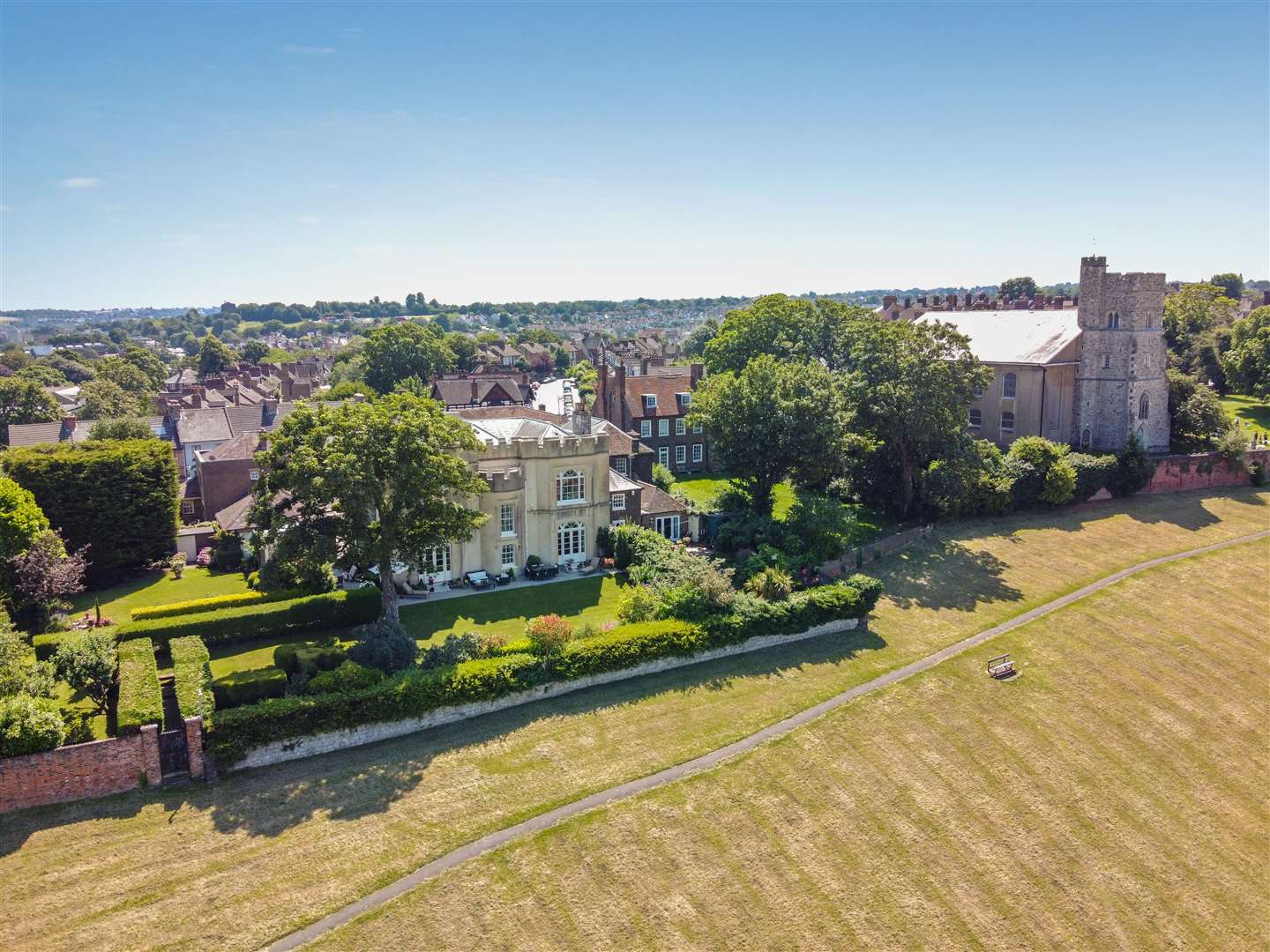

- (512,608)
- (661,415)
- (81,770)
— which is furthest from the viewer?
(661,415)

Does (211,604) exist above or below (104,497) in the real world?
below

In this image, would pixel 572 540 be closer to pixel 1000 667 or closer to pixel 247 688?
pixel 247 688

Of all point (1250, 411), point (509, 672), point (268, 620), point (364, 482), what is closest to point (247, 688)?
point (268, 620)

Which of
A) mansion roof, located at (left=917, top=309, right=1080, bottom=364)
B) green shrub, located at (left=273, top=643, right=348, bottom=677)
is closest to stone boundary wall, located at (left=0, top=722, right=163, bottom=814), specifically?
green shrub, located at (left=273, top=643, right=348, bottom=677)

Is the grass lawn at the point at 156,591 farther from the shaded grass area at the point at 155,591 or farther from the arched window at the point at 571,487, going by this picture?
the arched window at the point at 571,487

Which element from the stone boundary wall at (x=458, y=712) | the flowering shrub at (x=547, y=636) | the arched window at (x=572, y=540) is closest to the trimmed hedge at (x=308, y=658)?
the stone boundary wall at (x=458, y=712)

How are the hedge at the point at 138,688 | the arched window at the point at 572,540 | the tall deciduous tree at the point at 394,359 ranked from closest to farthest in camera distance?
1. the hedge at the point at 138,688
2. the arched window at the point at 572,540
3. the tall deciduous tree at the point at 394,359
